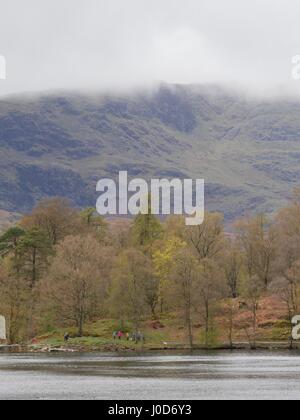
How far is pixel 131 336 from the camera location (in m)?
148

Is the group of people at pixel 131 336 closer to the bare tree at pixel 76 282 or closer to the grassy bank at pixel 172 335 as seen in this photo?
the grassy bank at pixel 172 335

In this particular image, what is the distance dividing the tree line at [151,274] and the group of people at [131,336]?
229cm

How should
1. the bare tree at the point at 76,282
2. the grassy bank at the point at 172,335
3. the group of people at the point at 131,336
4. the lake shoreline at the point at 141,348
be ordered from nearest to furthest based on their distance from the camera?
1. the lake shoreline at the point at 141,348
2. the grassy bank at the point at 172,335
3. the group of people at the point at 131,336
4. the bare tree at the point at 76,282

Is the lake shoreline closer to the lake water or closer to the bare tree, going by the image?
the bare tree

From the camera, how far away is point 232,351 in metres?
136

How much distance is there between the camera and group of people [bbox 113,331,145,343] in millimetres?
144375

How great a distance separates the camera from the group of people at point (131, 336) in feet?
474

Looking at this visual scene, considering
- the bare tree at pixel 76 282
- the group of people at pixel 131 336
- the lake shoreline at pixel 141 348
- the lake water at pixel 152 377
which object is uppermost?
the bare tree at pixel 76 282

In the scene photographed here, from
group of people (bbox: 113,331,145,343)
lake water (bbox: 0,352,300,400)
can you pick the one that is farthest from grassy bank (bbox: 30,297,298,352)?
lake water (bbox: 0,352,300,400)

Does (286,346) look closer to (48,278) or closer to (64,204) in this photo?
(48,278)

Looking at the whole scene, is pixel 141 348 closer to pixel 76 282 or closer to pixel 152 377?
pixel 76 282

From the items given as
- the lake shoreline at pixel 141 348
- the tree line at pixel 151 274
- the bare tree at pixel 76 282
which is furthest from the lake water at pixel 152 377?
the bare tree at pixel 76 282

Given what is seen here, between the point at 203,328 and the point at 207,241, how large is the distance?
2255 centimetres

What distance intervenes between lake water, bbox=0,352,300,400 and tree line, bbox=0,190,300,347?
2034 centimetres
